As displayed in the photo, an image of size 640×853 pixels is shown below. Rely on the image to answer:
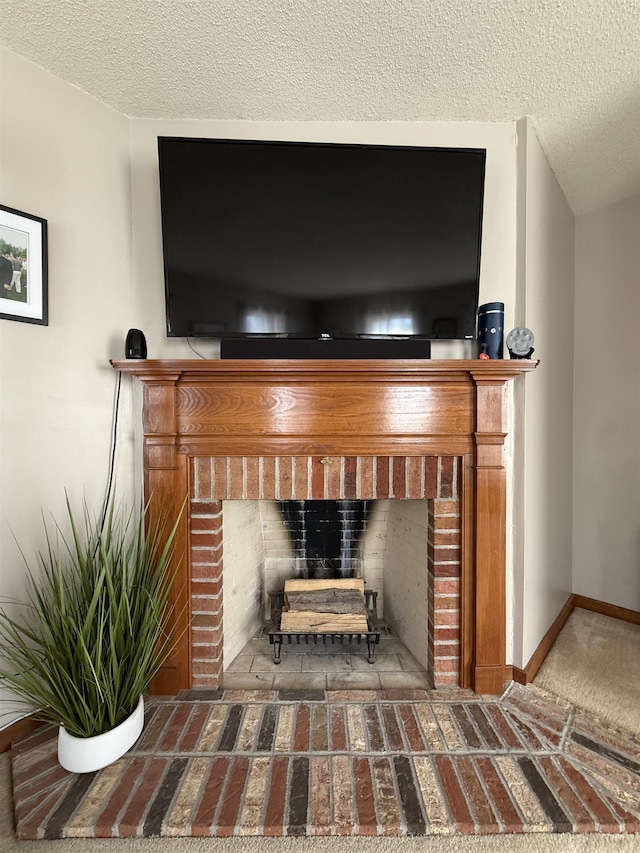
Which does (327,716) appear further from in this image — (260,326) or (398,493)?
(260,326)

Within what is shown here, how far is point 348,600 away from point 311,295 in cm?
141

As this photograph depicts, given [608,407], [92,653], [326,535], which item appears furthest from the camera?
[608,407]

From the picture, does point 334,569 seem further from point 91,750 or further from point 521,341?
point 521,341

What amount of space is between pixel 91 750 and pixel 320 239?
1.90 m

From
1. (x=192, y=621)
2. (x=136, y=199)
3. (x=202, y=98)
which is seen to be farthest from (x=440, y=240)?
(x=192, y=621)

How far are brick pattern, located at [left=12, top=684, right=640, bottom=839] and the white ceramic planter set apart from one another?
4cm

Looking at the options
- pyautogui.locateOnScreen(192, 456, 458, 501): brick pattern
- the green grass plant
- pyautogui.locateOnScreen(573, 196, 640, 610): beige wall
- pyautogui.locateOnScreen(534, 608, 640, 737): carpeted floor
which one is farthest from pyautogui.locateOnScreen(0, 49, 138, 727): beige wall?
pyautogui.locateOnScreen(573, 196, 640, 610): beige wall

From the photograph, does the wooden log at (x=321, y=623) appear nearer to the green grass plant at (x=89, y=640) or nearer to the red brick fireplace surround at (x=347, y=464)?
the red brick fireplace surround at (x=347, y=464)

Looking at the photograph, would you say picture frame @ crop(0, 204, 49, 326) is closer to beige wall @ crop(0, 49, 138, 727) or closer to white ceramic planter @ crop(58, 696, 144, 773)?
beige wall @ crop(0, 49, 138, 727)

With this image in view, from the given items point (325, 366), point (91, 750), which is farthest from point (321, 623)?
point (325, 366)

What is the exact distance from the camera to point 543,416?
6.57 ft

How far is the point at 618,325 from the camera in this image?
94.9 inches

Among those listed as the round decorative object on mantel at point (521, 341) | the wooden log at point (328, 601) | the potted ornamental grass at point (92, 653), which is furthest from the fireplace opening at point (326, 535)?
the round decorative object on mantel at point (521, 341)

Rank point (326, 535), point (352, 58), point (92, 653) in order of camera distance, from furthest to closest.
A: point (326, 535) → point (352, 58) → point (92, 653)
